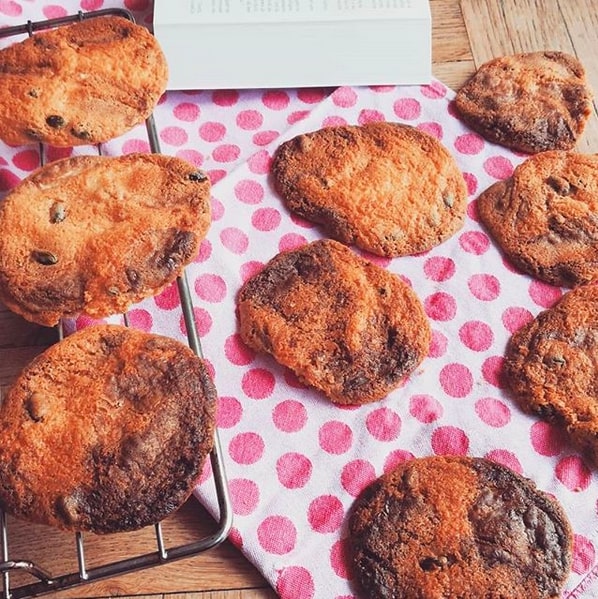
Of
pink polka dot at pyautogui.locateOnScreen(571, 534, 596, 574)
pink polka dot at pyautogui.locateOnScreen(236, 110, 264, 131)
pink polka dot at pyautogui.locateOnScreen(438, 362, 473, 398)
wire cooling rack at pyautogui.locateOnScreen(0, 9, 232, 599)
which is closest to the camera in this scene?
wire cooling rack at pyautogui.locateOnScreen(0, 9, 232, 599)

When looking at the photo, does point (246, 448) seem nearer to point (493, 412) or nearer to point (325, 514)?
point (325, 514)

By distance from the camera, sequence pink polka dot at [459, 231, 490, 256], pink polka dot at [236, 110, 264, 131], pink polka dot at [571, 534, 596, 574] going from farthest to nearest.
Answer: pink polka dot at [236, 110, 264, 131] < pink polka dot at [459, 231, 490, 256] < pink polka dot at [571, 534, 596, 574]

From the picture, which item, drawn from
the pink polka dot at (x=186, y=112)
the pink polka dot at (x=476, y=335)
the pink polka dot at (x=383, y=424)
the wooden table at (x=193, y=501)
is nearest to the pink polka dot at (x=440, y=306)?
the pink polka dot at (x=476, y=335)

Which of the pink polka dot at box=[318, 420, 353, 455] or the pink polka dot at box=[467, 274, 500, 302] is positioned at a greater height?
the pink polka dot at box=[467, 274, 500, 302]

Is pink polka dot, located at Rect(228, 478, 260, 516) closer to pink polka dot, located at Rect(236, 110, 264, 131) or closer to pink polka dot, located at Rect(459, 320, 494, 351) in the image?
pink polka dot, located at Rect(459, 320, 494, 351)

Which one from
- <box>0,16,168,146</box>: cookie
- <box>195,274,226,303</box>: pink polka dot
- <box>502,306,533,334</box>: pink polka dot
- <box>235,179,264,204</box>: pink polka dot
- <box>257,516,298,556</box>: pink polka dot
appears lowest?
<box>257,516,298,556</box>: pink polka dot

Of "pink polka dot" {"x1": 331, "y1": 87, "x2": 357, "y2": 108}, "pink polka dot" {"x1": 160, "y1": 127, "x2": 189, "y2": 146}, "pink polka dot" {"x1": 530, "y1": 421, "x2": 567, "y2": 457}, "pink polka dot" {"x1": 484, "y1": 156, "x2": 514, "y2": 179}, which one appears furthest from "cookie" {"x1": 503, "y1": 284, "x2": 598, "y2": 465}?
"pink polka dot" {"x1": 160, "y1": 127, "x2": 189, "y2": 146}

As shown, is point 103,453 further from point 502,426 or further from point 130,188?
point 502,426
